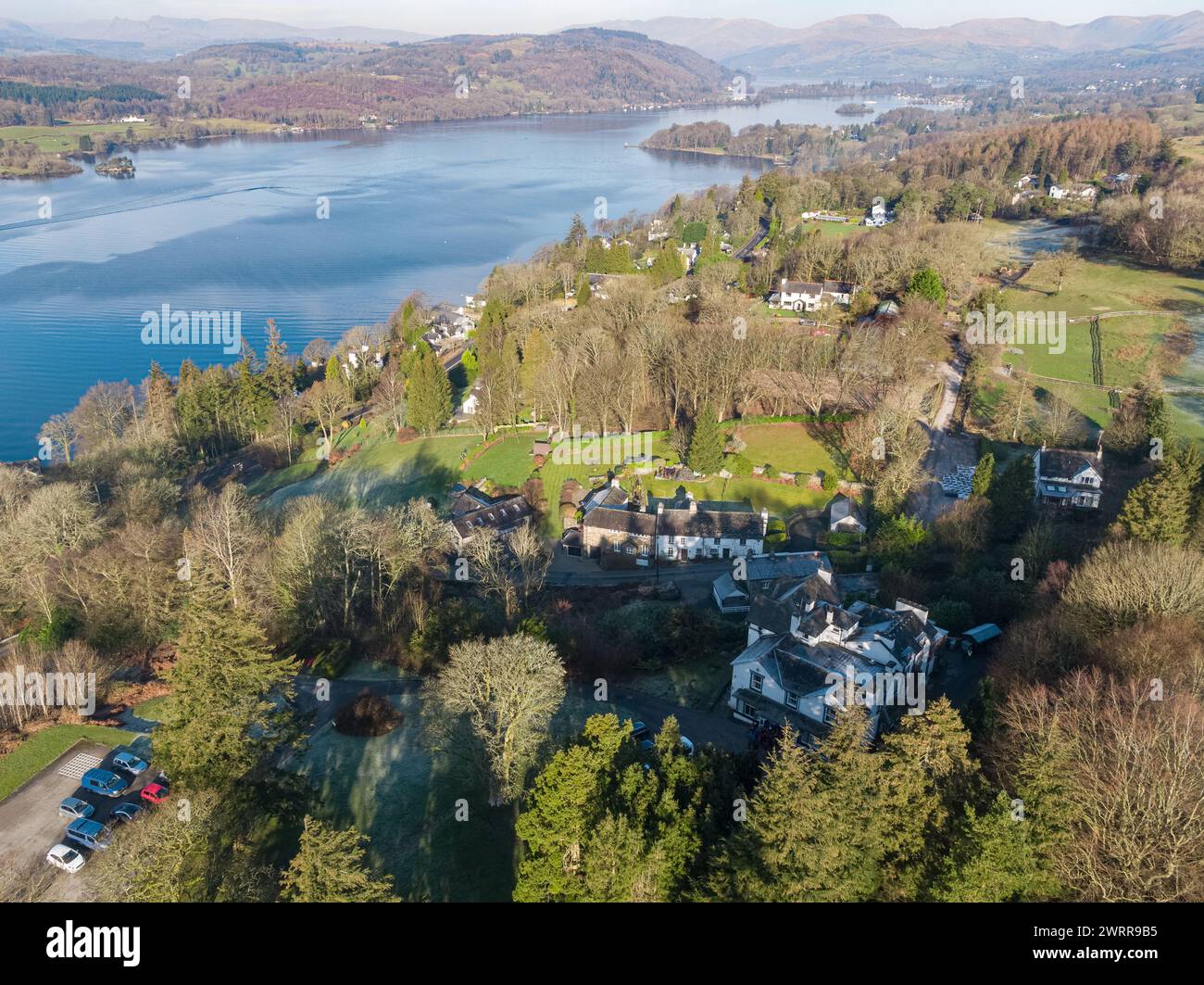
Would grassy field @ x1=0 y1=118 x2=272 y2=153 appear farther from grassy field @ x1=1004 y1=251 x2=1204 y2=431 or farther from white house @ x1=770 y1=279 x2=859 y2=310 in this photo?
grassy field @ x1=1004 y1=251 x2=1204 y2=431

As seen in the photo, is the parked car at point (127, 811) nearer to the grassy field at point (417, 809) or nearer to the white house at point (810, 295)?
the grassy field at point (417, 809)

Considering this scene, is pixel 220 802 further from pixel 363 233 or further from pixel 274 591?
pixel 363 233

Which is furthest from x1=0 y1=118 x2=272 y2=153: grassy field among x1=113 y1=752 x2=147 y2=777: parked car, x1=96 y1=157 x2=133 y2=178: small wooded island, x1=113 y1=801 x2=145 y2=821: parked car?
x1=113 y1=801 x2=145 y2=821: parked car

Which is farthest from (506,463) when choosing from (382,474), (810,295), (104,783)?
(810,295)

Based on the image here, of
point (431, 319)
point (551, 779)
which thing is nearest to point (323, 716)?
point (551, 779)

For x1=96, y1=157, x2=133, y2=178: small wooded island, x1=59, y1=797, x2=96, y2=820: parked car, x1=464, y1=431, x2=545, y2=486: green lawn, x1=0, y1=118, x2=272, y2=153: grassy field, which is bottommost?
x1=59, y1=797, x2=96, y2=820: parked car

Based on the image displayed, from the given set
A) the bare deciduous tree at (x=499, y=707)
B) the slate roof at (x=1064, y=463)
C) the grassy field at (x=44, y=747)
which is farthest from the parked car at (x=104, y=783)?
the slate roof at (x=1064, y=463)
